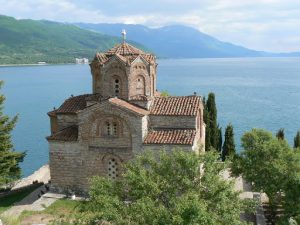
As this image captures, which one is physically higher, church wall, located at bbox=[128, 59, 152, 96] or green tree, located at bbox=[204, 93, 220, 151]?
church wall, located at bbox=[128, 59, 152, 96]

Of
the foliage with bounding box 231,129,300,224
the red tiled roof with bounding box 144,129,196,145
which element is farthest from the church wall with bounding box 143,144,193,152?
the foliage with bounding box 231,129,300,224

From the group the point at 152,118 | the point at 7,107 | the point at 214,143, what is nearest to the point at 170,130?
the point at 152,118

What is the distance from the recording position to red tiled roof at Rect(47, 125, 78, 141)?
2559 cm

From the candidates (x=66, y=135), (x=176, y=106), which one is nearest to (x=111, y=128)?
(x=66, y=135)

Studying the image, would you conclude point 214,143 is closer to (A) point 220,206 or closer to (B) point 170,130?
(B) point 170,130

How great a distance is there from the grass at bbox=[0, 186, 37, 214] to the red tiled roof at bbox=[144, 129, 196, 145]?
1026 centimetres

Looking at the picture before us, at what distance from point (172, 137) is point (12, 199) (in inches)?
489

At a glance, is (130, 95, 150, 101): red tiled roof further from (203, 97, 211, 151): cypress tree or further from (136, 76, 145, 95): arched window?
(203, 97, 211, 151): cypress tree

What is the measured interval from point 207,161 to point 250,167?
7.65m

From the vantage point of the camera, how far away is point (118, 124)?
2450 cm

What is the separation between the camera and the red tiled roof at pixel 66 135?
1008 inches

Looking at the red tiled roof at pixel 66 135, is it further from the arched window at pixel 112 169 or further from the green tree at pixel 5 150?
the green tree at pixel 5 150

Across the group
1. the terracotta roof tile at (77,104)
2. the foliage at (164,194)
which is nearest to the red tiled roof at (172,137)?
the terracotta roof tile at (77,104)

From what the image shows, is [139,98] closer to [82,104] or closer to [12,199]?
[82,104]
